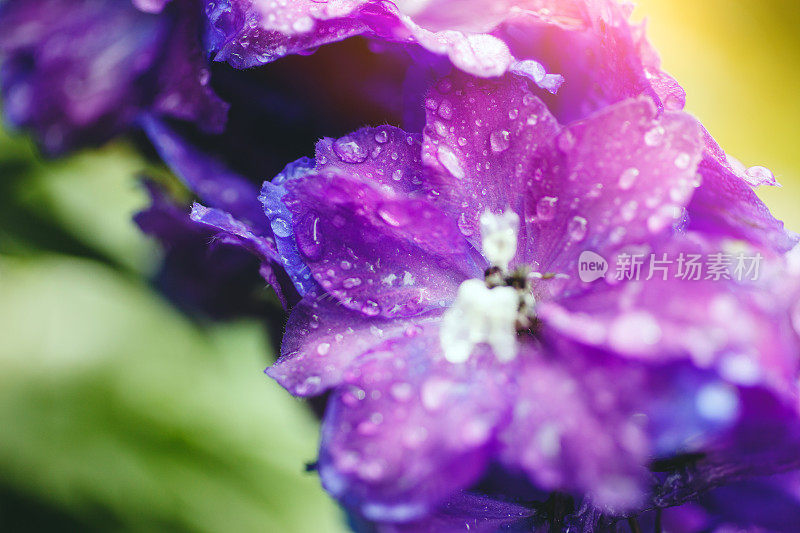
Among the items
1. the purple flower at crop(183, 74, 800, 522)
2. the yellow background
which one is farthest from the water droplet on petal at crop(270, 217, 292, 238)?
the yellow background

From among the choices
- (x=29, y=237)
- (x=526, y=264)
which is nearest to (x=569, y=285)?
(x=526, y=264)

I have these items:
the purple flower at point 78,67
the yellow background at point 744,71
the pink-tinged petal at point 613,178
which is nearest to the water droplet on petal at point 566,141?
the pink-tinged petal at point 613,178

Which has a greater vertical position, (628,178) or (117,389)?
(628,178)

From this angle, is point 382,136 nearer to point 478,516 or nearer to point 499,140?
point 499,140

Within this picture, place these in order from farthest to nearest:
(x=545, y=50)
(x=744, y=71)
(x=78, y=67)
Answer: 1. (x=744, y=71)
2. (x=78, y=67)
3. (x=545, y=50)

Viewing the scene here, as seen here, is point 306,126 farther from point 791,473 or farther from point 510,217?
point 791,473

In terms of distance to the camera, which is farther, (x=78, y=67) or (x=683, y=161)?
(x=78, y=67)

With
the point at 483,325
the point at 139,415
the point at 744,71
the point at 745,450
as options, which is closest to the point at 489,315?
the point at 483,325

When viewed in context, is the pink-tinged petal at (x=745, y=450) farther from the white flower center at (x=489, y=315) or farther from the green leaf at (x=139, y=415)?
the green leaf at (x=139, y=415)
